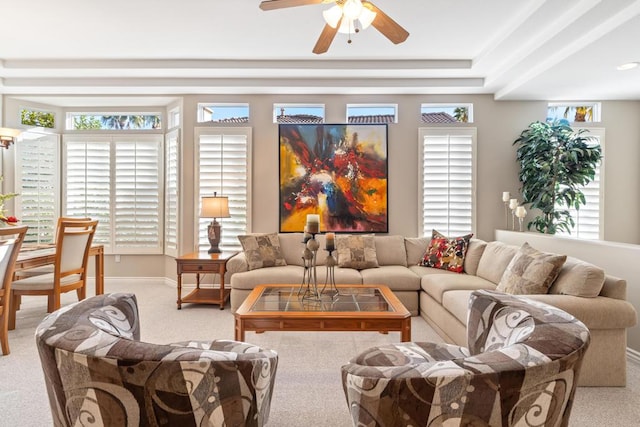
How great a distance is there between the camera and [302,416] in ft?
6.98

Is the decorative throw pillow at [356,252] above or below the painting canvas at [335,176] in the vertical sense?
below

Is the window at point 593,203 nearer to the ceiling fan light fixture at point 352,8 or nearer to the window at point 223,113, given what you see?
the ceiling fan light fixture at point 352,8

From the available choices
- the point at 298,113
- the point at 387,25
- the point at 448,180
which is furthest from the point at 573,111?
the point at 387,25

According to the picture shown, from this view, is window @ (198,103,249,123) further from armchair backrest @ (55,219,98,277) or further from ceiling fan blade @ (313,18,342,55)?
ceiling fan blade @ (313,18,342,55)

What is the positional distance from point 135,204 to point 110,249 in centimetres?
79

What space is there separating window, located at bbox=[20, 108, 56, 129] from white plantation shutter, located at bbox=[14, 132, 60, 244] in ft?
0.82

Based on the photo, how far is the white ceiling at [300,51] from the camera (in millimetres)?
3291

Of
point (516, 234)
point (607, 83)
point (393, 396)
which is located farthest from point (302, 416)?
point (607, 83)

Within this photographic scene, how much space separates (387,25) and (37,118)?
223 inches

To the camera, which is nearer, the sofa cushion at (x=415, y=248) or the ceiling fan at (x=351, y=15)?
the ceiling fan at (x=351, y=15)

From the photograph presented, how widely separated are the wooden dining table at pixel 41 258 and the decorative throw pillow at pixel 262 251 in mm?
1739

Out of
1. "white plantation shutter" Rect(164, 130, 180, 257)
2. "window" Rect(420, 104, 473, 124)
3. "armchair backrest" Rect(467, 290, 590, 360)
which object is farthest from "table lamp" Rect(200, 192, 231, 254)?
"armchair backrest" Rect(467, 290, 590, 360)

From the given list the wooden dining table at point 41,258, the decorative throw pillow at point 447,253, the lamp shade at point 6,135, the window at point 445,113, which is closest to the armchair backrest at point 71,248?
the wooden dining table at point 41,258

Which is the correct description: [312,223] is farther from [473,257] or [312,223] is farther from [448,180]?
[448,180]
